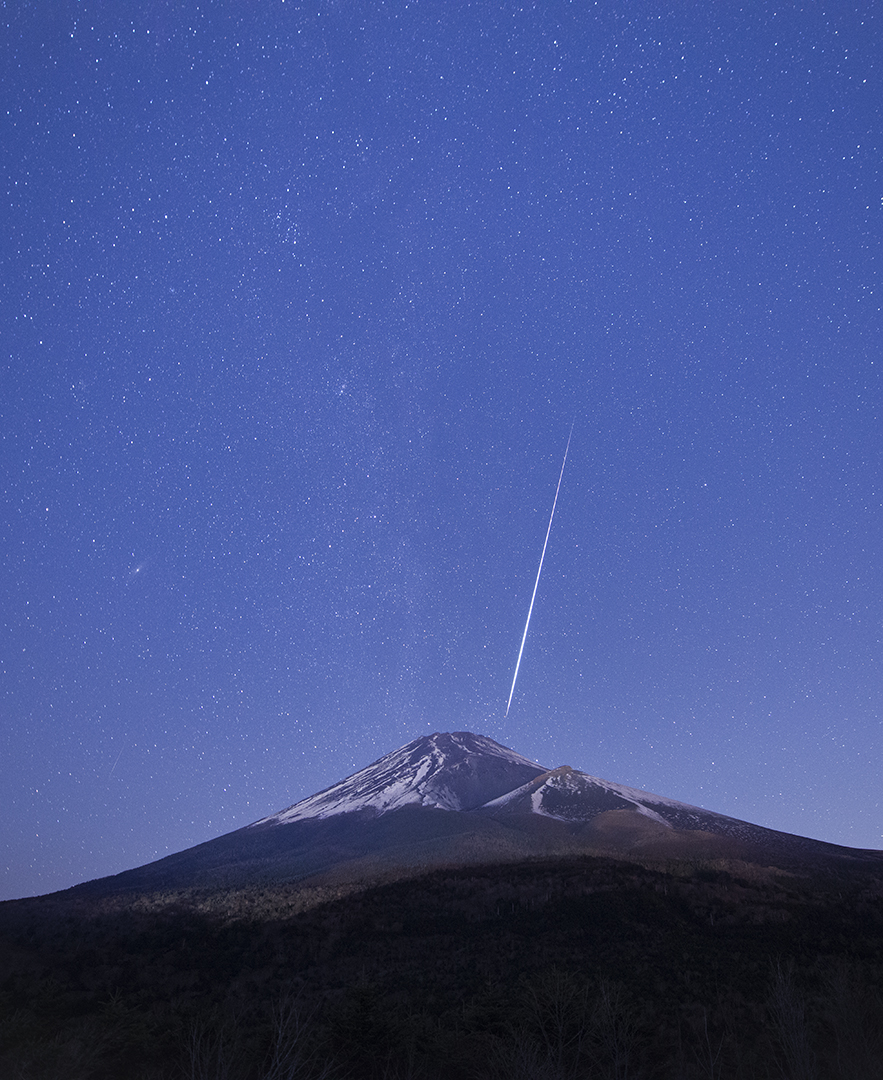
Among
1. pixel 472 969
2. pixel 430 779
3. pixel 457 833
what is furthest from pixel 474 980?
pixel 430 779

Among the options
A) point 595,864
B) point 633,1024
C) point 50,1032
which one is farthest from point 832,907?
point 50,1032

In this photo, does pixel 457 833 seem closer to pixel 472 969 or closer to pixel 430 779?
pixel 430 779

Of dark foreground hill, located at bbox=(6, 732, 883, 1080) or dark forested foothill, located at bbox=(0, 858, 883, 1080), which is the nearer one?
dark forested foothill, located at bbox=(0, 858, 883, 1080)

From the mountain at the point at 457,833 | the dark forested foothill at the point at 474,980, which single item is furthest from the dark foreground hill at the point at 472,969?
the mountain at the point at 457,833

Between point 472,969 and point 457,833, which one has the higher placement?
point 457,833

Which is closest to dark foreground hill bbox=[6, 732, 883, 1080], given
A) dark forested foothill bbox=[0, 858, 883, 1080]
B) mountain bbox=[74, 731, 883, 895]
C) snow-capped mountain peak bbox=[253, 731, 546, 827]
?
dark forested foothill bbox=[0, 858, 883, 1080]

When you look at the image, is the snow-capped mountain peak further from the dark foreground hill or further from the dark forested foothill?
the dark forested foothill

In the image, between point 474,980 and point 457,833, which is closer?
point 474,980
